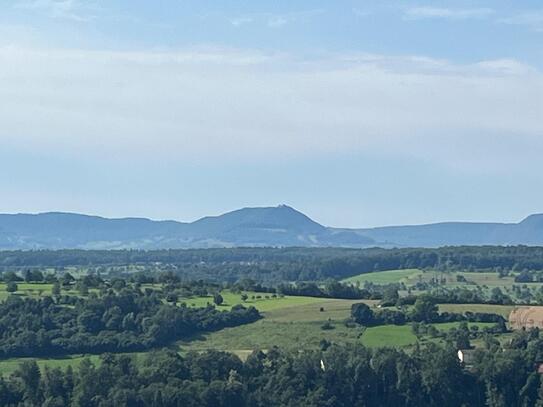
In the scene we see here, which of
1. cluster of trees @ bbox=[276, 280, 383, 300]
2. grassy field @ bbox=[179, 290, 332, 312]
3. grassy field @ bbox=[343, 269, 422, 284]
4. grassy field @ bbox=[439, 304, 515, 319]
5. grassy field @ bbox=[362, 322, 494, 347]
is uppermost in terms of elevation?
grassy field @ bbox=[343, 269, 422, 284]

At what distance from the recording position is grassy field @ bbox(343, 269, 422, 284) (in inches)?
6949

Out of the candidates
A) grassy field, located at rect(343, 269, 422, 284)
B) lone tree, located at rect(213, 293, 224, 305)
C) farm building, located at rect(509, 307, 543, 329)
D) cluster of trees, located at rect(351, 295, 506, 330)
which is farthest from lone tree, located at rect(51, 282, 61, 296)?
grassy field, located at rect(343, 269, 422, 284)

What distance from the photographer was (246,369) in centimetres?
7794

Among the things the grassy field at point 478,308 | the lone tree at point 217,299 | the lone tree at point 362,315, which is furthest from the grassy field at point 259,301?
the grassy field at point 478,308

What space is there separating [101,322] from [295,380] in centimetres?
2194

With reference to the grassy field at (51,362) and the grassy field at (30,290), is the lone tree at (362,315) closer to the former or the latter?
the grassy field at (51,362)

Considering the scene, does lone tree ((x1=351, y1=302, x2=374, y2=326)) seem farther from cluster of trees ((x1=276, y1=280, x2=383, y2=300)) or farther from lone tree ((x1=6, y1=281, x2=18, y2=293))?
lone tree ((x1=6, y1=281, x2=18, y2=293))

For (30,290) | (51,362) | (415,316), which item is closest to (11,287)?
(30,290)

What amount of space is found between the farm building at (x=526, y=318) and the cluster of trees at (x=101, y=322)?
61.6 feet

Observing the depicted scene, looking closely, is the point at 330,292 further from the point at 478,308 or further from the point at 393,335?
the point at 393,335

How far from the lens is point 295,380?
77312mm

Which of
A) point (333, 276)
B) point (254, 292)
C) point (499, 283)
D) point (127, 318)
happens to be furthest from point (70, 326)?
point (333, 276)

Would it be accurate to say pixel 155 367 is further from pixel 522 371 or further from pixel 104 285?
pixel 104 285

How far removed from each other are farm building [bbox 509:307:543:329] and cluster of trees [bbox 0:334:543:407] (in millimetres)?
13586
